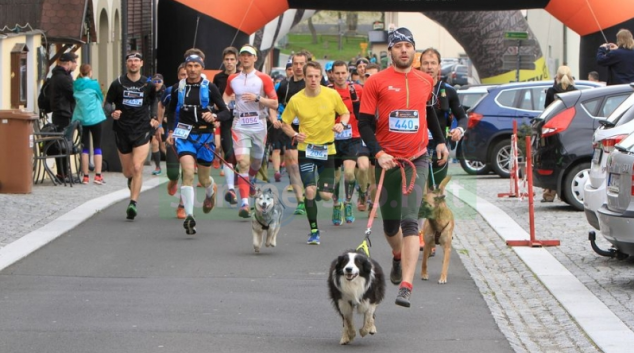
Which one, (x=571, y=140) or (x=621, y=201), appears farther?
(x=571, y=140)

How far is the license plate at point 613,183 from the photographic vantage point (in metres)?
9.73

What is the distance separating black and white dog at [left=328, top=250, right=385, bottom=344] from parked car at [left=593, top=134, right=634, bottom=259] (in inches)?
103

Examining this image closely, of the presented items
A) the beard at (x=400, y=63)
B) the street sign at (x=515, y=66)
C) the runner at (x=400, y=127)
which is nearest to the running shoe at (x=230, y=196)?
the runner at (x=400, y=127)

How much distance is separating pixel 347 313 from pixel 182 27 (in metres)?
17.6

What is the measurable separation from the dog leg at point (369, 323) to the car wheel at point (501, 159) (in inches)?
617

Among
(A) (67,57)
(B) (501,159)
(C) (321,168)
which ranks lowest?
(B) (501,159)

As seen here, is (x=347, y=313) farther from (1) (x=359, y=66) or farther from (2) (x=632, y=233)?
(1) (x=359, y=66)

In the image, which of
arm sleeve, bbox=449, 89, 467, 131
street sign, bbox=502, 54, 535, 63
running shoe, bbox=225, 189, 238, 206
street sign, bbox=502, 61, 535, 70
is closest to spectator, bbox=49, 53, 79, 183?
running shoe, bbox=225, 189, 238, 206

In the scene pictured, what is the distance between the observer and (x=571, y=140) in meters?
15.7

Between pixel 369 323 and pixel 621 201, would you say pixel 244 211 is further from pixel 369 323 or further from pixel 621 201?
pixel 369 323

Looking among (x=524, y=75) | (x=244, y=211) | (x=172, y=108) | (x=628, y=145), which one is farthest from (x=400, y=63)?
(x=524, y=75)

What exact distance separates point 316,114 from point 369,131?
449 cm

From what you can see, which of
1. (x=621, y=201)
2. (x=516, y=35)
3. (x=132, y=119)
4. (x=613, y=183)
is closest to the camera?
(x=621, y=201)

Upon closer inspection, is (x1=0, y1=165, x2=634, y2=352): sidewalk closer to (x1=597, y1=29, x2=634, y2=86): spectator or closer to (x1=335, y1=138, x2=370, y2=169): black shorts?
(x1=335, y1=138, x2=370, y2=169): black shorts
